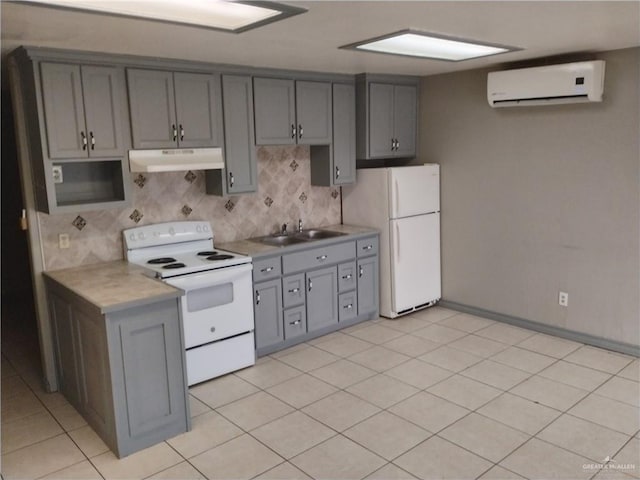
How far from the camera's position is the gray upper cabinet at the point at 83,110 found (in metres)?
3.26

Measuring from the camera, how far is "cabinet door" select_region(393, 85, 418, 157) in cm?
510

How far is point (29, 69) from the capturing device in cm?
323

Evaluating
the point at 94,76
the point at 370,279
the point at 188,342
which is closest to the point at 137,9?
the point at 94,76

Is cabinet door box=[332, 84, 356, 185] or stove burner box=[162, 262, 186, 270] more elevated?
cabinet door box=[332, 84, 356, 185]

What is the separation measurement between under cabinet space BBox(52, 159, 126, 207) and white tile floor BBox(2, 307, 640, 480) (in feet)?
4.56

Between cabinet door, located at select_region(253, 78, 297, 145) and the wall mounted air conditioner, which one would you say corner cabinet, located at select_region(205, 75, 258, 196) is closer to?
cabinet door, located at select_region(253, 78, 297, 145)

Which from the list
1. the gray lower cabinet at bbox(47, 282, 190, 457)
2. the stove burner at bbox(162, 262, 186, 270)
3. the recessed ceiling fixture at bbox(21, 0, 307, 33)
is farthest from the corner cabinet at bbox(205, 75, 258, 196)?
the gray lower cabinet at bbox(47, 282, 190, 457)

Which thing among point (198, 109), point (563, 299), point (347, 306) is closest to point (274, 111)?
point (198, 109)

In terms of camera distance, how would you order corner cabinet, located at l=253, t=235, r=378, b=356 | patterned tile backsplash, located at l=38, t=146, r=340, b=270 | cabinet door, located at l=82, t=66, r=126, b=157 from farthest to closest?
1. corner cabinet, located at l=253, t=235, r=378, b=356
2. patterned tile backsplash, located at l=38, t=146, r=340, b=270
3. cabinet door, located at l=82, t=66, r=126, b=157

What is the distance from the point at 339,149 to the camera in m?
4.88

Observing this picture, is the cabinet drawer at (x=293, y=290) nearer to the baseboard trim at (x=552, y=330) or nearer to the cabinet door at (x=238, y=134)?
the cabinet door at (x=238, y=134)

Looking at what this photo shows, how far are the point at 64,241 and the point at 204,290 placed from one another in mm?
1032

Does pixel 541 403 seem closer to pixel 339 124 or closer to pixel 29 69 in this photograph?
pixel 339 124

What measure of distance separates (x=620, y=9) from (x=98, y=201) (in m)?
3.34
